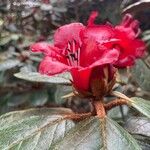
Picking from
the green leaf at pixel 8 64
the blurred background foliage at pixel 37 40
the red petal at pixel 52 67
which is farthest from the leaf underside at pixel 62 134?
the green leaf at pixel 8 64

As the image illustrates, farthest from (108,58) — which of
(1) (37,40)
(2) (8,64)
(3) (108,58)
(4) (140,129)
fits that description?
(1) (37,40)

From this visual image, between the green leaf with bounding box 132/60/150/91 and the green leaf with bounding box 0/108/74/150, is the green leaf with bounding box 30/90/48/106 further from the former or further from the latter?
the green leaf with bounding box 0/108/74/150

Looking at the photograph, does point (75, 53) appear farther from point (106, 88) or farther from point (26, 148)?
point (26, 148)

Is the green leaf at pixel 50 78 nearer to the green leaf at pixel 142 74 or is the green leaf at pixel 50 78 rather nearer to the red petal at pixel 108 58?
the red petal at pixel 108 58

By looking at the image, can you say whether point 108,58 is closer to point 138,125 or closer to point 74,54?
point 74,54

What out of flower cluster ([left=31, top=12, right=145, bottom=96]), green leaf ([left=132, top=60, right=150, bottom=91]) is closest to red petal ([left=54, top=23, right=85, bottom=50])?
flower cluster ([left=31, top=12, right=145, bottom=96])

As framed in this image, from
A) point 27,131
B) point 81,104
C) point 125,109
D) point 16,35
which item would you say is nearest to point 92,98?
point 27,131
